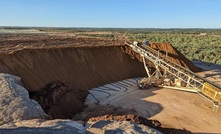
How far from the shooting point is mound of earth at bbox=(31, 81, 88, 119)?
2027cm

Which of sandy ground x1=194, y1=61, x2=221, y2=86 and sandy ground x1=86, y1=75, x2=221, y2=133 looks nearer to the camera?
sandy ground x1=86, y1=75, x2=221, y2=133

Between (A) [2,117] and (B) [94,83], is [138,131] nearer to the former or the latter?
(A) [2,117]

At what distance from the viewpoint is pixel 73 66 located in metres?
29.5

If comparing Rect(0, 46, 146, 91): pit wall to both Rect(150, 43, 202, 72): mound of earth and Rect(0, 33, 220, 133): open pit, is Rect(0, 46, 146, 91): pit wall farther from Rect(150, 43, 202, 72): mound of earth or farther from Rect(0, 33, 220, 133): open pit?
Rect(150, 43, 202, 72): mound of earth

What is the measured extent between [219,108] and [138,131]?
13.4m

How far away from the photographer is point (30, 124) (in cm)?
1317

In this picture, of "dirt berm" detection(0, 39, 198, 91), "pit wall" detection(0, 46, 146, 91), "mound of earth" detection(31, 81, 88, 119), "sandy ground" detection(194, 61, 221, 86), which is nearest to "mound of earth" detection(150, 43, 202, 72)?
"dirt berm" detection(0, 39, 198, 91)

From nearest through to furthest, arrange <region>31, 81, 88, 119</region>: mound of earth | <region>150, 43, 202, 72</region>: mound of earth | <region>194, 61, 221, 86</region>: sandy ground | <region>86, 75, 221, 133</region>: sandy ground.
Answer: <region>31, 81, 88, 119</region>: mound of earth < <region>86, 75, 221, 133</region>: sandy ground < <region>194, 61, 221, 86</region>: sandy ground < <region>150, 43, 202, 72</region>: mound of earth

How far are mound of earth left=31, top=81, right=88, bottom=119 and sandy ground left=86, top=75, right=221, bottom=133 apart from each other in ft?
5.80

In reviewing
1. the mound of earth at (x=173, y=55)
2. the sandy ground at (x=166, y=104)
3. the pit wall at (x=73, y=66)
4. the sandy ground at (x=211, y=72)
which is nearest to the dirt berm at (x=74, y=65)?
the pit wall at (x=73, y=66)

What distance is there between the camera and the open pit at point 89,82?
21.1 meters

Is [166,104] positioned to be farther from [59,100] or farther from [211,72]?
[211,72]

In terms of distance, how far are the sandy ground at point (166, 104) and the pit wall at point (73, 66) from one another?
1.90m

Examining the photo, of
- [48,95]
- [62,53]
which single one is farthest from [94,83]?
[48,95]
